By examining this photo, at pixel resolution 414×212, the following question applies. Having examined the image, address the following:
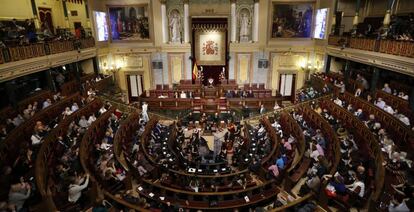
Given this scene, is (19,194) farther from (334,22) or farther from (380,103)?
(334,22)

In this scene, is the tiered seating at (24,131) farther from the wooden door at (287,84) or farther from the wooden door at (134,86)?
the wooden door at (287,84)

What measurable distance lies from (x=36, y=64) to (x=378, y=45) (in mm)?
15230

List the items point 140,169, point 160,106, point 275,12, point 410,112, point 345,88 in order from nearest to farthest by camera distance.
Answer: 1. point 140,169
2. point 410,112
3. point 345,88
4. point 160,106
5. point 275,12

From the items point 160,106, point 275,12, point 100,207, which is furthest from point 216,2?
point 100,207

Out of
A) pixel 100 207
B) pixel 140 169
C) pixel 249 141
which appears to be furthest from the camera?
pixel 249 141

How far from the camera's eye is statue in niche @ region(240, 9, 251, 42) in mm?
19031

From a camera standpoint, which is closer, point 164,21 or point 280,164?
point 280,164

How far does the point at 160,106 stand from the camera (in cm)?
1619

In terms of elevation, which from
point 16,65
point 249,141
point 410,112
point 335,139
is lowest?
point 249,141

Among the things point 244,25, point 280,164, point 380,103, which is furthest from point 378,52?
point 244,25

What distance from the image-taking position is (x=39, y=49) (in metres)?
12.1

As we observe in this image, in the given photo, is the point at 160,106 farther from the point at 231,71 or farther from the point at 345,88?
the point at 345,88

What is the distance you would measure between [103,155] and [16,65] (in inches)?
209

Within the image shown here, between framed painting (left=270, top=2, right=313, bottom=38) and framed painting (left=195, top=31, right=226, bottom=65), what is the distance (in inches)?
143
